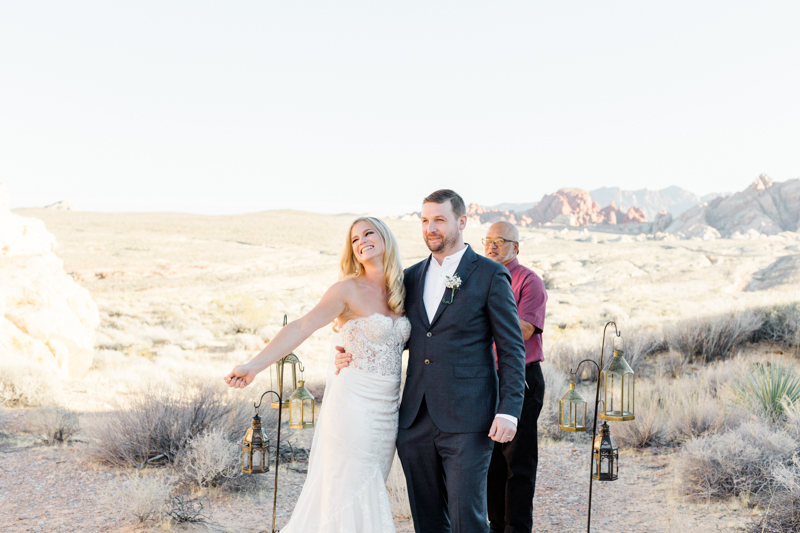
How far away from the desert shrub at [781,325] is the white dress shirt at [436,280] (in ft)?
33.3

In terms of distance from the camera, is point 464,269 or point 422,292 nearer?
point 464,269

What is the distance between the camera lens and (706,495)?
5266mm

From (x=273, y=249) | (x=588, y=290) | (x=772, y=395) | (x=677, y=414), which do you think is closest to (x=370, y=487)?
(x=677, y=414)

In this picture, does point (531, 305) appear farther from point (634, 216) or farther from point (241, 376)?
point (634, 216)

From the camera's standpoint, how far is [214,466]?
5707 mm

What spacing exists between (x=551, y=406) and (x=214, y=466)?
A: 476 cm

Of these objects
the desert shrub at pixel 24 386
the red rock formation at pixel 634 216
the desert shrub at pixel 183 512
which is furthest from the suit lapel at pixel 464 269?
the red rock formation at pixel 634 216

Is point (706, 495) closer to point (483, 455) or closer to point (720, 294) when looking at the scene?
point (483, 455)

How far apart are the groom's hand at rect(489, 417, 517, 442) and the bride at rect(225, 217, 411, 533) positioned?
2.10ft

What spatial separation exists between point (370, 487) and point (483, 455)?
715 millimetres

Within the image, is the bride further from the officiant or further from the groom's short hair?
the officiant

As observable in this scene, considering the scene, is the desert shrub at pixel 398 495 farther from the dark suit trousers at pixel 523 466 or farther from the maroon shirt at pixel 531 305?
the maroon shirt at pixel 531 305

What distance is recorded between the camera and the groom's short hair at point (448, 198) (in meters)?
3.07

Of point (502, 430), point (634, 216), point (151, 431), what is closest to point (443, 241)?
point (502, 430)
